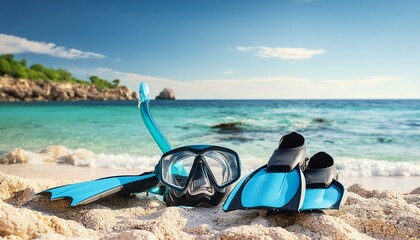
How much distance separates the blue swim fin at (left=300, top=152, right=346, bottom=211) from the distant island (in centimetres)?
5458

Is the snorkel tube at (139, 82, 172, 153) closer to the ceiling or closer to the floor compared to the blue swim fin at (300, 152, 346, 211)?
closer to the ceiling

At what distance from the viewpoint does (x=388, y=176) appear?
5699mm

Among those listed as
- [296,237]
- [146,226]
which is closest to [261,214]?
[296,237]

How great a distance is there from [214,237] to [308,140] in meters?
10.2

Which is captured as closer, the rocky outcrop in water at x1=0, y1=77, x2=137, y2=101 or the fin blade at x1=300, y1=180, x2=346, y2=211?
the fin blade at x1=300, y1=180, x2=346, y2=211

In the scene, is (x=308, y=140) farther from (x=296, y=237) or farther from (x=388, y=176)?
(x=296, y=237)

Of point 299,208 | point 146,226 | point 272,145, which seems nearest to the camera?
point 146,226

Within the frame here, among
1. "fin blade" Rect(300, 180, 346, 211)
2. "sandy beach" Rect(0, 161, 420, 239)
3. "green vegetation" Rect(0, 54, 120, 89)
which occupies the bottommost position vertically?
"sandy beach" Rect(0, 161, 420, 239)

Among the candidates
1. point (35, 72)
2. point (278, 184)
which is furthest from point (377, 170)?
point (35, 72)

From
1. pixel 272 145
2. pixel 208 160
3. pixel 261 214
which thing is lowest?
pixel 272 145

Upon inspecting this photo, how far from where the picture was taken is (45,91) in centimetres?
5522

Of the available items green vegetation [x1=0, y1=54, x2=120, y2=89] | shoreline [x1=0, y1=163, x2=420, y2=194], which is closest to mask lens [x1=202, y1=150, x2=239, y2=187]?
shoreline [x1=0, y1=163, x2=420, y2=194]

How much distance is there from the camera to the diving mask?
2.77 m

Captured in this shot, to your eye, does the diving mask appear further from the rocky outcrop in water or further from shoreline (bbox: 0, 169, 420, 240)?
the rocky outcrop in water
